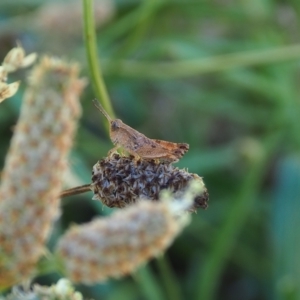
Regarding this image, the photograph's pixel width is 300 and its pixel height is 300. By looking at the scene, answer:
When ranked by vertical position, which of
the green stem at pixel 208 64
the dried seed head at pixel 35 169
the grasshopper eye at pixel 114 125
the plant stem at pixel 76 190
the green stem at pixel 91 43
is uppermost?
the green stem at pixel 208 64

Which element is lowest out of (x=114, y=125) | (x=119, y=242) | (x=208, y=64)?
(x=119, y=242)

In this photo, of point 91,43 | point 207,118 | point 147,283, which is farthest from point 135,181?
point 207,118

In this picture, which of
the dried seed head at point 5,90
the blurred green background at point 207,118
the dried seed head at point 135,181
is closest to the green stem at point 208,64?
the blurred green background at point 207,118

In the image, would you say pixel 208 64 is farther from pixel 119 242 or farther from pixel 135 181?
pixel 119 242

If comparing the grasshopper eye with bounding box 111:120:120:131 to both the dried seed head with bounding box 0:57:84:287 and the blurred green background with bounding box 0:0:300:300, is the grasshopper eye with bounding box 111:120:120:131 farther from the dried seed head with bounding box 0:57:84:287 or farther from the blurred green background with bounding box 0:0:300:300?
the blurred green background with bounding box 0:0:300:300

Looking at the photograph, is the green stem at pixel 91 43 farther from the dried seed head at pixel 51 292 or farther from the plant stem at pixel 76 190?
the dried seed head at pixel 51 292

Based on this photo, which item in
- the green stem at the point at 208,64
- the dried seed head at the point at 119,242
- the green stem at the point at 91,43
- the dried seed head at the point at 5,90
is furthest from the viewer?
the green stem at the point at 208,64

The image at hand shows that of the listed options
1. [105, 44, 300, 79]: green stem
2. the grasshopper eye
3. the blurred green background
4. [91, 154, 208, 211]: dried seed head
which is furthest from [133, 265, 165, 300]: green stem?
[91, 154, 208, 211]: dried seed head
